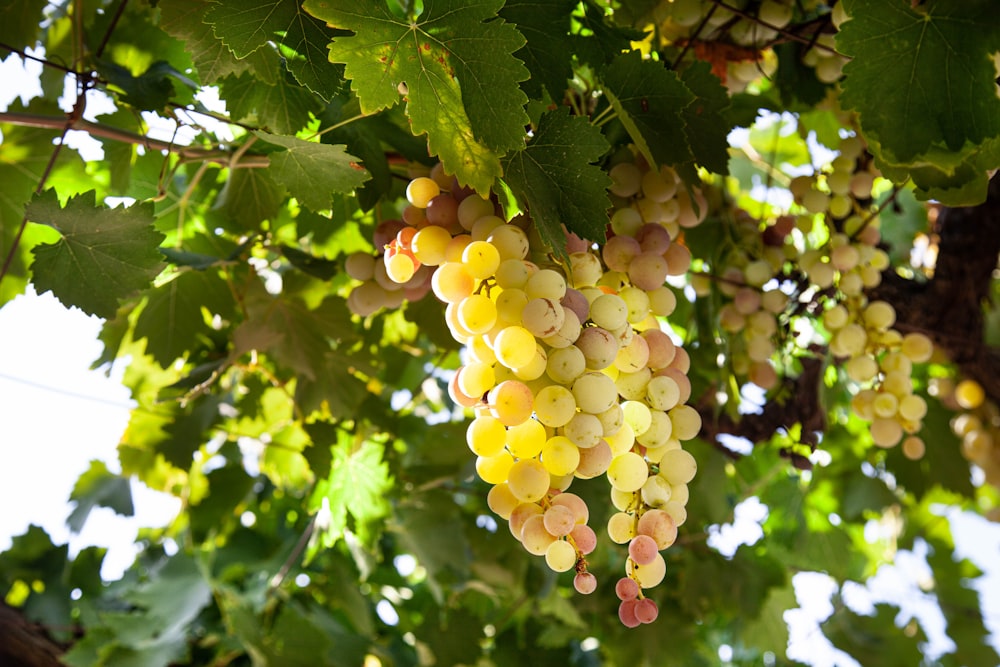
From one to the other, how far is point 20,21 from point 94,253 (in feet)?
1.42

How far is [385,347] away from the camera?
136cm

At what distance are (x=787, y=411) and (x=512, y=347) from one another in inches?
30.4

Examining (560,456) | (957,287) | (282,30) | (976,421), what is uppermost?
(282,30)

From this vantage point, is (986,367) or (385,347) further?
(986,367)

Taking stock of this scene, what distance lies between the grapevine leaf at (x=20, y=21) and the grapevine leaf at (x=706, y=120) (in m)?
0.81

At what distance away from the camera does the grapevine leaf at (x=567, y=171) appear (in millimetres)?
678

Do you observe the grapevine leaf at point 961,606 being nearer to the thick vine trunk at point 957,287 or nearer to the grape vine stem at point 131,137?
the thick vine trunk at point 957,287

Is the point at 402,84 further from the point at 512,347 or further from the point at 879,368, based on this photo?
the point at 879,368

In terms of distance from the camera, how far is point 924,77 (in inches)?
27.7

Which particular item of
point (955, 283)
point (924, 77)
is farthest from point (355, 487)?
point (955, 283)

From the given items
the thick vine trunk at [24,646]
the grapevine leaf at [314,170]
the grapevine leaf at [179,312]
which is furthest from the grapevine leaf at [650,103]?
the thick vine trunk at [24,646]

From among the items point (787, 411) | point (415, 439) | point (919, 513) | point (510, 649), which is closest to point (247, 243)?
point (415, 439)

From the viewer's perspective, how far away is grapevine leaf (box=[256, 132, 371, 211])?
75 cm

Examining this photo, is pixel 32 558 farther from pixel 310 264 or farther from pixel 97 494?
pixel 310 264
